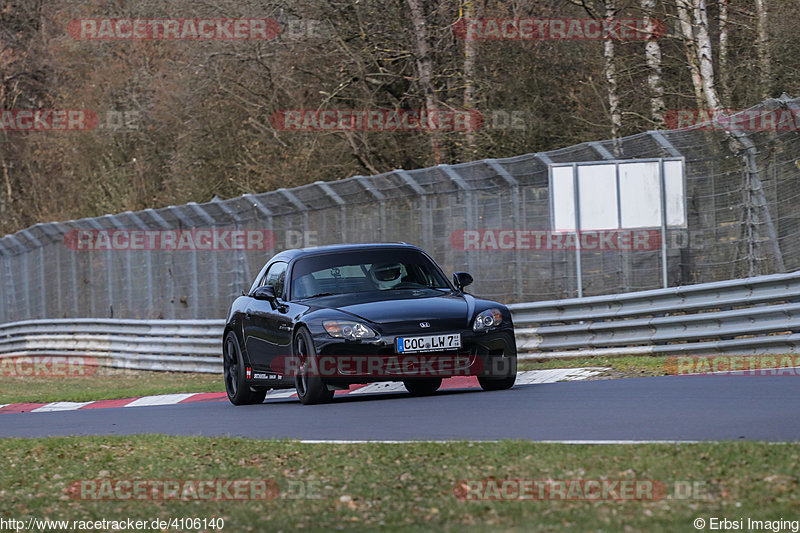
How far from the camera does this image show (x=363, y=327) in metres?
11.5

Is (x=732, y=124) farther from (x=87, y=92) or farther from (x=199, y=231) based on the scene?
(x=87, y=92)

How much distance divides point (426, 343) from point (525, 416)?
76.8 inches

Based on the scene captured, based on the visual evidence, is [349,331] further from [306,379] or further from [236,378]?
[236,378]

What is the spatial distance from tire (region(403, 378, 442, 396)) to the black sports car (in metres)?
0.01

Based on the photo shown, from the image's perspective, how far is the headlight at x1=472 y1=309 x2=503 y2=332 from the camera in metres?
11.7

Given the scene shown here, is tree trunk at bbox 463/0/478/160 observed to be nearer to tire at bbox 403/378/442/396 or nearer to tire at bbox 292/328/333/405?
tire at bbox 403/378/442/396

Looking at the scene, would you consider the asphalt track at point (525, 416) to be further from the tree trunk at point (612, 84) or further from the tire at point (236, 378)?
the tree trunk at point (612, 84)

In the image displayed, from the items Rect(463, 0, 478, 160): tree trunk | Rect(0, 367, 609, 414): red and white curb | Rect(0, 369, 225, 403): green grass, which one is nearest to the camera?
Rect(0, 367, 609, 414): red and white curb

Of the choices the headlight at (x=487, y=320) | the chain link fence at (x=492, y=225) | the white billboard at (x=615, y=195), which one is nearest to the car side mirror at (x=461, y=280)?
the headlight at (x=487, y=320)

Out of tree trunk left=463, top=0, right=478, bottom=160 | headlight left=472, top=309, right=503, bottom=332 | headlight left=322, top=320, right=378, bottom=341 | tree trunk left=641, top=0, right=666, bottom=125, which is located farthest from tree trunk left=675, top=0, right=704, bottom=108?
headlight left=322, top=320, right=378, bottom=341

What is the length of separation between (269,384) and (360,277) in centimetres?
148

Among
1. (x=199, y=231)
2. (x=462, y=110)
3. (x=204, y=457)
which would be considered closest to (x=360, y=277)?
(x=204, y=457)

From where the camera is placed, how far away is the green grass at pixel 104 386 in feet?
59.8

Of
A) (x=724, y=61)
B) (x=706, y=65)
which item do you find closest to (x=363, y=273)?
(x=706, y=65)
